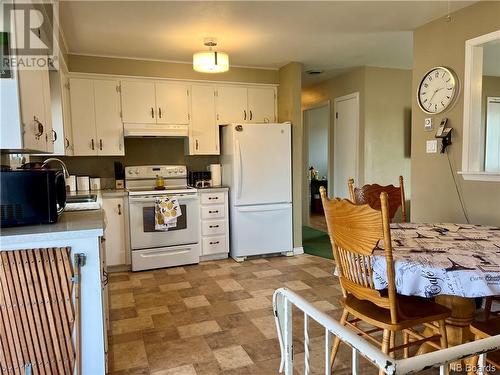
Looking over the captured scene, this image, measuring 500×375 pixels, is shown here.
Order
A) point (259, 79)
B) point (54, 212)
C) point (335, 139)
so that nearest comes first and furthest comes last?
point (54, 212)
point (259, 79)
point (335, 139)

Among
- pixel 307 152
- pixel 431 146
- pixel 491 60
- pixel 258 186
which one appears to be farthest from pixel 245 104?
pixel 491 60

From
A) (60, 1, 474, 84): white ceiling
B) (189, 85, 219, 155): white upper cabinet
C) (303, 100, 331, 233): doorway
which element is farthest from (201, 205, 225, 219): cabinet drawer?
(303, 100, 331, 233): doorway

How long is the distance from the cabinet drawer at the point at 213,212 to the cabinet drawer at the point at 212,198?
0.07 m

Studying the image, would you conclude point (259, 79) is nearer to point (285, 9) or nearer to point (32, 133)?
point (285, 9)

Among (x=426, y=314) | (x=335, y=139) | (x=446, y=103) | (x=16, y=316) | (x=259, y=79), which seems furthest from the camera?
(x=335, y=139)

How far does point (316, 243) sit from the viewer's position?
535 centimetres

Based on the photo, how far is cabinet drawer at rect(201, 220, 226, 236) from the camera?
4445mm

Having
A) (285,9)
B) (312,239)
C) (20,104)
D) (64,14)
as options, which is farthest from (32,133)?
(312,239)

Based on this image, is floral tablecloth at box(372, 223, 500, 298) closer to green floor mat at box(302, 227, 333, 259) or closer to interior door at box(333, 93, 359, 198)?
green floor mat at box(302, 227, 333, 259)

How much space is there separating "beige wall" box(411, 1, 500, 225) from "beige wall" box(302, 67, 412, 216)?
1376 mm

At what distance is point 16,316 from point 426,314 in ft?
6.38

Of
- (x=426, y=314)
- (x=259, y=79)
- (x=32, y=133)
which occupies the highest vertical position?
(x=259, y=79)

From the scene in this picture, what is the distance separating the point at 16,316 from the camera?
1664 millimetres

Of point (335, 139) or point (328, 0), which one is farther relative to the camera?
point (335, 139)
